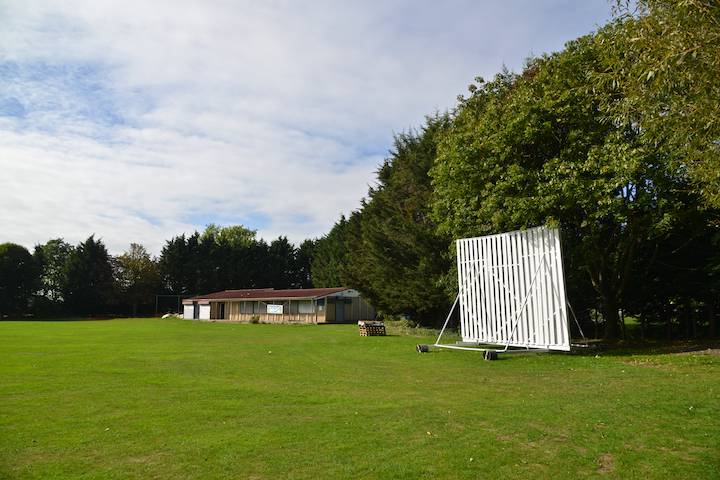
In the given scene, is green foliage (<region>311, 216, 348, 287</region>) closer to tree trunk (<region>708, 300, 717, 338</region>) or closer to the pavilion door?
the pavilion door

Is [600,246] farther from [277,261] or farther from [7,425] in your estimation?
[277,261]

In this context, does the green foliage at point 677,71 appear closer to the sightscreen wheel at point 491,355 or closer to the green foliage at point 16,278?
the sightscreen wheel at point 491,355

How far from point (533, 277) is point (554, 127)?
5.27 metres

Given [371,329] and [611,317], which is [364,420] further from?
[371,329]

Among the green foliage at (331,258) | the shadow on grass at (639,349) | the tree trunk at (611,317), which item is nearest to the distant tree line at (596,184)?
the tree trunk at (611,317)

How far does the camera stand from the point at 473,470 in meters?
5.73

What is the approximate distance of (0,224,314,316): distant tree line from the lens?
70562 mm

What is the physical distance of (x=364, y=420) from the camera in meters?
8.00

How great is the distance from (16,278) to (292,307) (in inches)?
1709

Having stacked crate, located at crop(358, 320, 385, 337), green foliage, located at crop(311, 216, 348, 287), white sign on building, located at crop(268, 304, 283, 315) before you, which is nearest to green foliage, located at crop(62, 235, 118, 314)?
green foliage, located at crop(311, 216, 348, 287)

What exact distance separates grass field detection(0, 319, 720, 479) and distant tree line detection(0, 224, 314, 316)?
6285 centimetres

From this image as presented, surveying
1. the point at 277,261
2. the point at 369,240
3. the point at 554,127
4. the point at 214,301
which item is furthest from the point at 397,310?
the point at 277,261

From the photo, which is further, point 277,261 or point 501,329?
point 277,261

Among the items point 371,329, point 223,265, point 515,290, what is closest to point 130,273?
point 223,265
